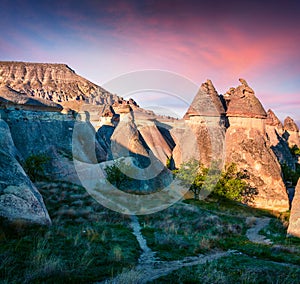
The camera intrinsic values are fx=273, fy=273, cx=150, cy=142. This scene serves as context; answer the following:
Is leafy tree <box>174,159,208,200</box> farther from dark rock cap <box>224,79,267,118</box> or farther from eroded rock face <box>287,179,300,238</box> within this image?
eroded rock face <box>287,179,300,238</box>

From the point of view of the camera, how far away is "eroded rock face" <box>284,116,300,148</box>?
4520 centimetres

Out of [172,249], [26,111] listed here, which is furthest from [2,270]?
[26,111]

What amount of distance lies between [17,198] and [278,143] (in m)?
34.8

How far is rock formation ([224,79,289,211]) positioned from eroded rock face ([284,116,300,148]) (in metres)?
26.4

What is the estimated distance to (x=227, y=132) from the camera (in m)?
22.6

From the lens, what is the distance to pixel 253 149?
21.2 metres

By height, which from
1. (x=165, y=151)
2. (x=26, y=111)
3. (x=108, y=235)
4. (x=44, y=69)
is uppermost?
(x=44, y=69)

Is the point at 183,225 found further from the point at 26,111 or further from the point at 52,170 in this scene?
the point at 26,111

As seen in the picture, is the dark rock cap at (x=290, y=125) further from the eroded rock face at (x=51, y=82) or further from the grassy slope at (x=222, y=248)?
the eroded rock face at (x=51, y=82)

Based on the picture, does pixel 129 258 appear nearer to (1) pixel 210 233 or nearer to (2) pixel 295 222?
(1) pixel 210 233

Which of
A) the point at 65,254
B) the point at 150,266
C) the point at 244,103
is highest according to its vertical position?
the point at 244,103

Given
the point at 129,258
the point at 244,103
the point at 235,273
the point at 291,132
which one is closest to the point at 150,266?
the point at 129,258

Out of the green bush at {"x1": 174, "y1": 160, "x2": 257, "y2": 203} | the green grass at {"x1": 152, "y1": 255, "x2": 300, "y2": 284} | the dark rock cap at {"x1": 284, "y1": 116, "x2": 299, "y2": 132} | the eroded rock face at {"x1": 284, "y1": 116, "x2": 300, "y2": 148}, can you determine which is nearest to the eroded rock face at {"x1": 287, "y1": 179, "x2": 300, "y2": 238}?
the green grass at {"x1": 152, "y1": 255, "x2": 300, "y2": 284}

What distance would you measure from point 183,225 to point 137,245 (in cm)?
491
